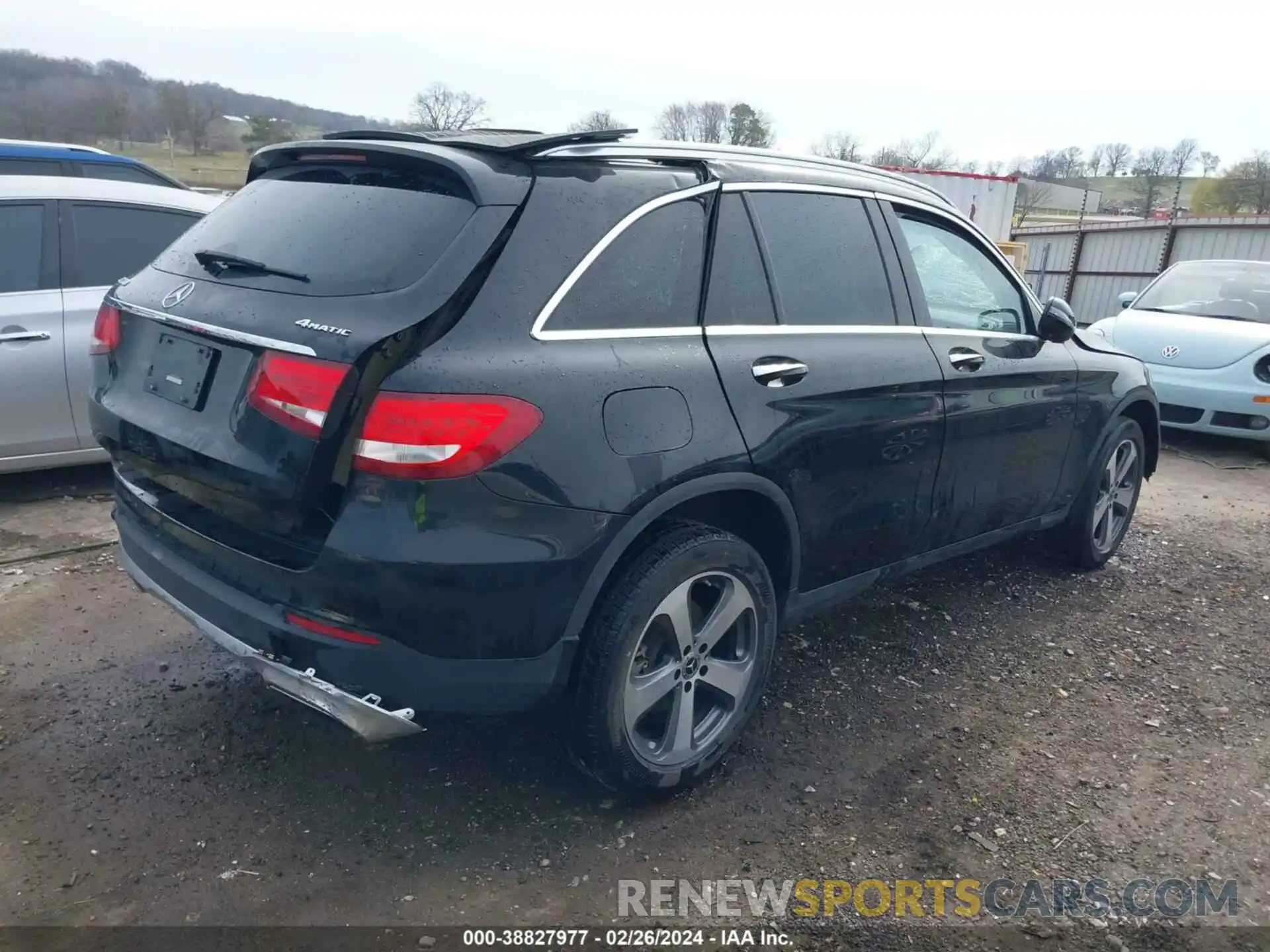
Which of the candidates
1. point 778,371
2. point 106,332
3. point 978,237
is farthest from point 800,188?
point 106,332

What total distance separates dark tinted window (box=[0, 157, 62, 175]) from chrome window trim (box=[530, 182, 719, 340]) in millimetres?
5713

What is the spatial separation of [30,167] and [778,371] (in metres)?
6.52

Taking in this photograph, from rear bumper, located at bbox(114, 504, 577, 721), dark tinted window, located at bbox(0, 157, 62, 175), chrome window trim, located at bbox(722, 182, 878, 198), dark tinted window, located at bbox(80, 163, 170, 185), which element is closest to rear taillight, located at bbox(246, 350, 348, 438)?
rear bumper, located at bbox(114, 504, 577, 721)

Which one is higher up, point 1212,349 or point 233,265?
point 233,265

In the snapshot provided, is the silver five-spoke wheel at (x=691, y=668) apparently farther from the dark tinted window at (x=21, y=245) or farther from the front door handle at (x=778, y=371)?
the dark tinted window at (x=21, y=245)

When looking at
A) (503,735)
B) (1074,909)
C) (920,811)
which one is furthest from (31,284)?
(1074,909)

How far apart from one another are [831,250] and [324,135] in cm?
171

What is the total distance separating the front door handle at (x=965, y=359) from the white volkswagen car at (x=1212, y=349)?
4272mm

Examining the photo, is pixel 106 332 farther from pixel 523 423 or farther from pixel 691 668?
pixel 691 668

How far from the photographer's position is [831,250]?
10.7ft

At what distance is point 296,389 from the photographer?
2.28m

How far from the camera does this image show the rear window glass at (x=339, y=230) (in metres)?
2.41

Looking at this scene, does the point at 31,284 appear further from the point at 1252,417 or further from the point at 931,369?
the point at 1252,417

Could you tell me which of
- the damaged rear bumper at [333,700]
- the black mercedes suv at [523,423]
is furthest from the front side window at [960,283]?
the damaged rear bumper at [333,700]
